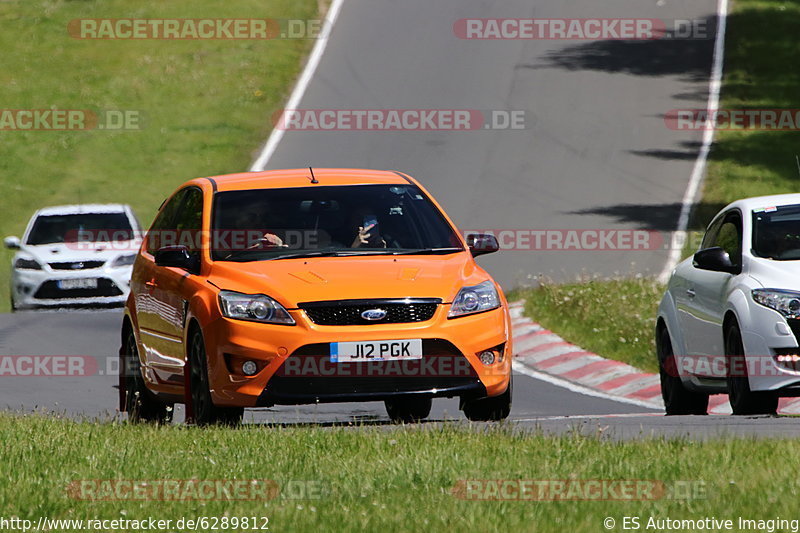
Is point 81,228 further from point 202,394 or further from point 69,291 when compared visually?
point 202,394

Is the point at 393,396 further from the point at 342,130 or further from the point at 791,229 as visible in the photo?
the point at 342,130

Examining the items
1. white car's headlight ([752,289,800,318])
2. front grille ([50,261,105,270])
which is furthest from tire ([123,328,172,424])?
front grille ([50,261,105,270])

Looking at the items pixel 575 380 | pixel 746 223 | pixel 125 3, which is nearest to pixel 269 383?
pixel 746 223

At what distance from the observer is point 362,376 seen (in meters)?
9.89

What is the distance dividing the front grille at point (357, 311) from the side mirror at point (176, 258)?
3.83 feet

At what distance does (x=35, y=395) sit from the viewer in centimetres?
1542

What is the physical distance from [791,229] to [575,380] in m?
5.18

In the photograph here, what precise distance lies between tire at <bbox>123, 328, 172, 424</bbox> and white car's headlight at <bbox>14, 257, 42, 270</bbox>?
36.9 ft

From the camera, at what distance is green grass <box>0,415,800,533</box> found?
21.9ft

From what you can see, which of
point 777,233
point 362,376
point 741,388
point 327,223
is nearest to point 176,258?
point 327,223

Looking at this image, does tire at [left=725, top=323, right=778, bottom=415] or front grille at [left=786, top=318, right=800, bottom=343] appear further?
tire at [left=725, top=323, right=778, bottom=415]

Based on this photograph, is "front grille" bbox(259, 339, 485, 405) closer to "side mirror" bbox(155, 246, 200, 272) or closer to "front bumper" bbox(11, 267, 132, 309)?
"side mirror" bbox(155, 246, 200, 272)

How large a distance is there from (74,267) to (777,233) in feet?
44.7

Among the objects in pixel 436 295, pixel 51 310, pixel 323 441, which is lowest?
pixel 51 310
